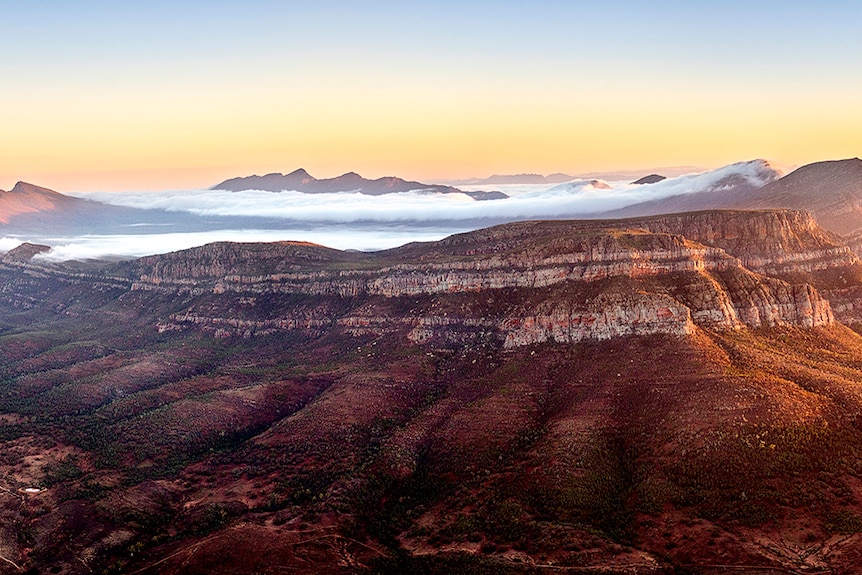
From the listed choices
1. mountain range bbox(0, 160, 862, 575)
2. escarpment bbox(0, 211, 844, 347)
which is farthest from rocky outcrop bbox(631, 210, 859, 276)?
mountain range bbox(0, 160, 862, 575)

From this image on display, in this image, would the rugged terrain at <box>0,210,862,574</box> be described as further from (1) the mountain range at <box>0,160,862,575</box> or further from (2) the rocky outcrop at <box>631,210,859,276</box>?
(2) the rocky outcrop at <box>631,210,859,276</box>

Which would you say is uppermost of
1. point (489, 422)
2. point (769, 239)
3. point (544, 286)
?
point (769, 239)

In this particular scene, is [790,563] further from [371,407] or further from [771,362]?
[371,407]

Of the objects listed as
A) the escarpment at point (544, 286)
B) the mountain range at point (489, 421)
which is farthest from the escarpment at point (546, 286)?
the mountain range at point (489, 421)

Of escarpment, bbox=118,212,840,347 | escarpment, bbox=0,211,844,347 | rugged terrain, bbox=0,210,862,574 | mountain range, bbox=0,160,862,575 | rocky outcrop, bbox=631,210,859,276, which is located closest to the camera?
mountain range, bbox=0,160,862,575

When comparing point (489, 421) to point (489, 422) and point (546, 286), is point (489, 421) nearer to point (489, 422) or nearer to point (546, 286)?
point (489, 422)

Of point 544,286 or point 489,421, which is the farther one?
point 544,286

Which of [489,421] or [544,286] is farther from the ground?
[544,286]

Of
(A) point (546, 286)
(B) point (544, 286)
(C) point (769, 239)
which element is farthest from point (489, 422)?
(C) point (769, 239)
